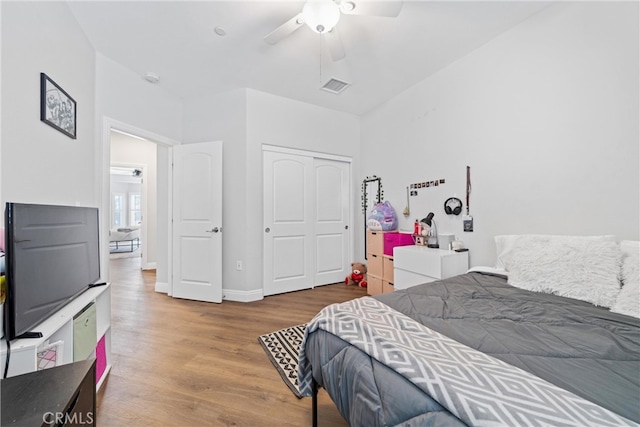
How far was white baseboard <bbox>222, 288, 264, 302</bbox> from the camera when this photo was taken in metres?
3.18

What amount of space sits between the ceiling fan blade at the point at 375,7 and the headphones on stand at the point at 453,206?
70.7 inches

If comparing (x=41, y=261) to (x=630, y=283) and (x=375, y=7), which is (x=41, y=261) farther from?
(x=630, y=283)

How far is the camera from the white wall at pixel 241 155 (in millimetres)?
3234

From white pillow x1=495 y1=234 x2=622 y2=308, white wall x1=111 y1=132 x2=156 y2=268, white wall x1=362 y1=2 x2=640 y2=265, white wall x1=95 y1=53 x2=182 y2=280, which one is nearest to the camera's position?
white pillow x1=495 y1=234 x2=622 y2=308

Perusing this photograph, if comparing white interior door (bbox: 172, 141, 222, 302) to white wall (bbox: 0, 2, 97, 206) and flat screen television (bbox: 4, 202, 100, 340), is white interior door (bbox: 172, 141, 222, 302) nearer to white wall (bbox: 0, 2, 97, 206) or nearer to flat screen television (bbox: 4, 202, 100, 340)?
white wall (bbox: 0, 2, 97, 206)

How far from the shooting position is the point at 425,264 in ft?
8.03

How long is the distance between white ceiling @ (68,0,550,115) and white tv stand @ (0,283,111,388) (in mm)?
2164

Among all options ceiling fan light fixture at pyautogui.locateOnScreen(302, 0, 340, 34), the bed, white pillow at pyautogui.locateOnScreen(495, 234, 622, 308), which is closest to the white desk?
white pillow at pyautogui.locateOnScreen(495, 234, 622, 308)

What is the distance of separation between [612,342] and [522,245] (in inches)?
37.5

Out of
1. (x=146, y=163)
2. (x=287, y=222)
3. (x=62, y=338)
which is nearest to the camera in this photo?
(x=62, y=338)

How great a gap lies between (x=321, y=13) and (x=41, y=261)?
206cm

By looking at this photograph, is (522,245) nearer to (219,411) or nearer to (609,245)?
(609,245)

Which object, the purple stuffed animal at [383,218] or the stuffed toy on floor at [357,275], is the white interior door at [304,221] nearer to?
the stuffed toy on floor at [357,275]

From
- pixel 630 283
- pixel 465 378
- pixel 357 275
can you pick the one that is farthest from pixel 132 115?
pixel 630 283
